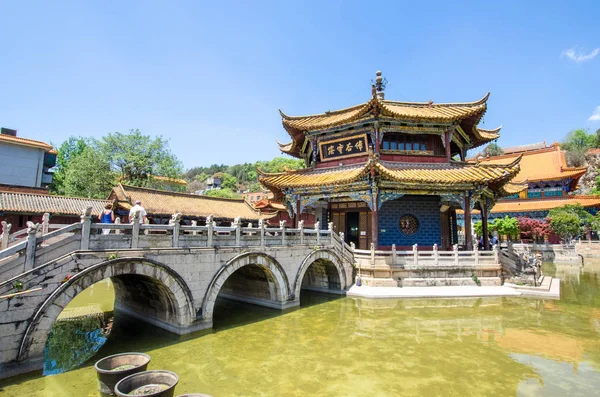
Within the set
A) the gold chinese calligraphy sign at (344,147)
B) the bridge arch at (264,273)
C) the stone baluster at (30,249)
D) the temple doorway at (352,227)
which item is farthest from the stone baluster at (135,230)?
the temple doorway at (352,227)

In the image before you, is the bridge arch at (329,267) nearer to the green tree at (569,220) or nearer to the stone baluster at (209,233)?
the stone baluster at (209,233)

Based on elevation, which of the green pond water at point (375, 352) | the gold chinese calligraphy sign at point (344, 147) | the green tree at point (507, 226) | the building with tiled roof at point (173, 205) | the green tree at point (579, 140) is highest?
the green tree at point (579, 140)

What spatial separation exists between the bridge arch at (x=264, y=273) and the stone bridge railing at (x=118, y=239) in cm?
52

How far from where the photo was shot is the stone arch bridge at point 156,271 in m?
6.95

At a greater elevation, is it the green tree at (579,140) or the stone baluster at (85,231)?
the green tree at (579,140)

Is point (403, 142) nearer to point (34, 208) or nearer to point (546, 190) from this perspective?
point (34, 208)

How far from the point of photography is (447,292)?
15.6 meters

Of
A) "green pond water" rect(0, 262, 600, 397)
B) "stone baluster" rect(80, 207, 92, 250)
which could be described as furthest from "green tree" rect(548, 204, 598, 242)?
"stone baluster" rect(80, 207, 92, 250)

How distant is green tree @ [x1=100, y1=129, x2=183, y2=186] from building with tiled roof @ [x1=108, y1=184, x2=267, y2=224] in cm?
1045

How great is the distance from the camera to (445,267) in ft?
54.3

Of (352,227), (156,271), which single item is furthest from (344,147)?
(156,271)

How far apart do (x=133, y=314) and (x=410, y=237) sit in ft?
48.4

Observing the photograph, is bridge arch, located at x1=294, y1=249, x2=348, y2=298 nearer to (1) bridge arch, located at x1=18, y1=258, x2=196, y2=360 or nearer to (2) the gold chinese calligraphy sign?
(1) bridge arch, located at x1=18, y1=258, x2=196, y2=360

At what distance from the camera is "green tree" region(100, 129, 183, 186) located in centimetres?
3338
